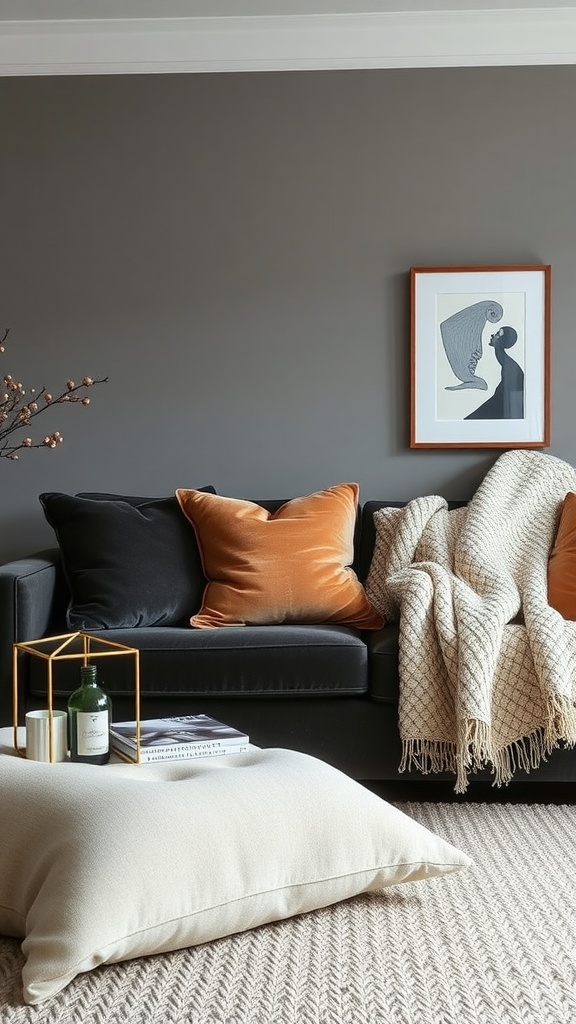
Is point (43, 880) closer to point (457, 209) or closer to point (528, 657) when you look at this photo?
point (528, 657)

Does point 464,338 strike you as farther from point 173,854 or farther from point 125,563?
point 173,854

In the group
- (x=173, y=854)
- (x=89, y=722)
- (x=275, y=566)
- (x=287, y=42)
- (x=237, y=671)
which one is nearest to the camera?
(x=173, y=854)

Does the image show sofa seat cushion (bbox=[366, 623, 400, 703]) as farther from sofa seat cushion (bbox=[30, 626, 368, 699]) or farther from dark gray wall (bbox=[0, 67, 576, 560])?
dark gray wall (bbox=[0, 67, 576, 560])

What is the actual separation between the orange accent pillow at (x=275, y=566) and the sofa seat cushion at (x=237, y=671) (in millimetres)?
342

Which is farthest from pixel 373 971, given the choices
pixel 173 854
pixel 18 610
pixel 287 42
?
pixel 287 42

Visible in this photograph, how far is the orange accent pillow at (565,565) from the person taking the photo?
302cm

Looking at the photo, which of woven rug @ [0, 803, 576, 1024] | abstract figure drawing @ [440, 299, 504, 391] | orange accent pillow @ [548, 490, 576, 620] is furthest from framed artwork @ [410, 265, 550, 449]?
woven rug @ [0, 803, 576, 1024]

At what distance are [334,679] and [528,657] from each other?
1.73 ft

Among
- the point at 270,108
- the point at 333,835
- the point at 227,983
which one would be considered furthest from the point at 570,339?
the point at 227,983

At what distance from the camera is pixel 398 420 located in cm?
385

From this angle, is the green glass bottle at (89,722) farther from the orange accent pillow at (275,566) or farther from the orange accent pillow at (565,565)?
the orange accent pillow at (565,565)

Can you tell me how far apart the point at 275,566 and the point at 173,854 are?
154 cm

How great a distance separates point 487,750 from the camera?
8.46 feet

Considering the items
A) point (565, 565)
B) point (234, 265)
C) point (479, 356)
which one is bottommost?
point (565, 565)
